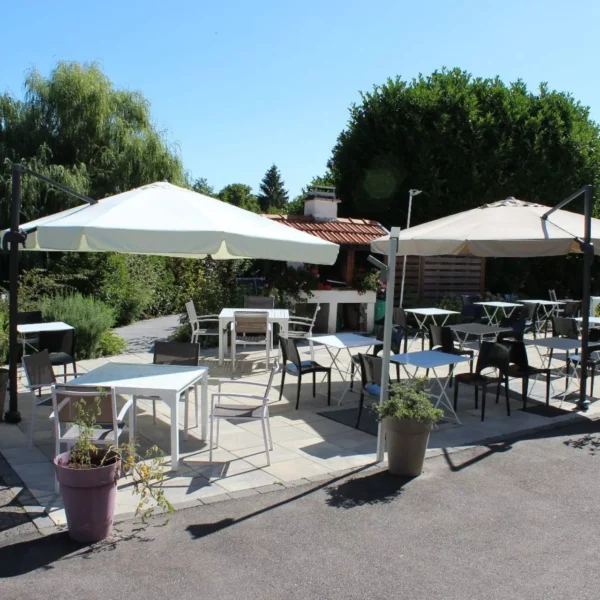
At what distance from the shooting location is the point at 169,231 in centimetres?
568

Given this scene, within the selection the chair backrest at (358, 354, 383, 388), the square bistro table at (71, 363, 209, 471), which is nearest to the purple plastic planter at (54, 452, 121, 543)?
the square bistro table at (71, 363, 209, 471)

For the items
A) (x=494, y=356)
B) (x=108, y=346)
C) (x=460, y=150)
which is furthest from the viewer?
(x=460, y=150)

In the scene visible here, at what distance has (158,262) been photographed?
59.9ft

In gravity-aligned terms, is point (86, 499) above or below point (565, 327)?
below

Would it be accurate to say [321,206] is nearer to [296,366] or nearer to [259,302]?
[259,302]

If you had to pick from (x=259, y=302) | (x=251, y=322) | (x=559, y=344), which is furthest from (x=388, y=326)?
(x=259, y=302)

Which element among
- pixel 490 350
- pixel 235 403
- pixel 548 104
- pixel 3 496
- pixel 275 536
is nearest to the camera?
pixel 275 536

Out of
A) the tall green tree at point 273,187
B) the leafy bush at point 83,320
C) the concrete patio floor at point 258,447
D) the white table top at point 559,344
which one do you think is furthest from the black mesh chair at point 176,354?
the tall green tree at point 273,187

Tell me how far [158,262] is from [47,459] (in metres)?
13.0

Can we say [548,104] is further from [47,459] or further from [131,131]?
[47,459]

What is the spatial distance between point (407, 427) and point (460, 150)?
15956mm

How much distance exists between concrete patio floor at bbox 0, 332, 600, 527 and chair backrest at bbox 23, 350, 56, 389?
0.55 meters

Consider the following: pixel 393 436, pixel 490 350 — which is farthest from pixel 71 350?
pixel 490 350

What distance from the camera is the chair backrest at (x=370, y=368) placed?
21.3 ft
